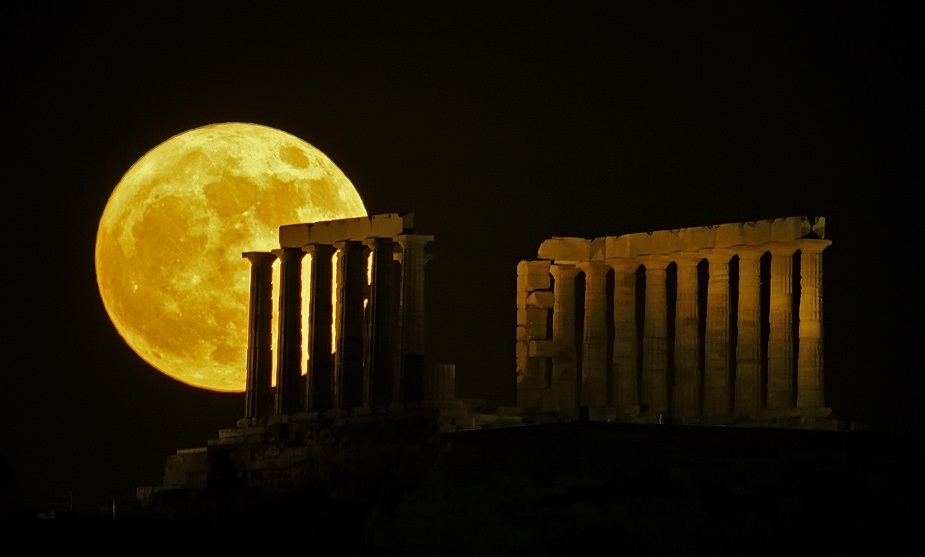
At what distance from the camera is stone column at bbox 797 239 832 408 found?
97438 millimetres

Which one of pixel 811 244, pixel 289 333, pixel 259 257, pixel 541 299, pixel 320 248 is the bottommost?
pixel 289 333

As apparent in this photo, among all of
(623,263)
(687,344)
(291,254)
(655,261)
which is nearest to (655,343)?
(687,344)

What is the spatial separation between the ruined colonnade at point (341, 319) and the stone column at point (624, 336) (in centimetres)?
820

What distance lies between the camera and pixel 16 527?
252 ft

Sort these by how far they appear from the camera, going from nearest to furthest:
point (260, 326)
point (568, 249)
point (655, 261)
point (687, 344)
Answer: point (687, 344)
point (655, 261)
point (260, 326)
point (568, 249)

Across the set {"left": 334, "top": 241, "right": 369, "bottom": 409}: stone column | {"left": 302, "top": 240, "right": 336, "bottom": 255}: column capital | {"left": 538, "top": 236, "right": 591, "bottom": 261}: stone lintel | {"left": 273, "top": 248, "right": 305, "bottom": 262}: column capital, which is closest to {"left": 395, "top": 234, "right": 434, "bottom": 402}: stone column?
{"left": 334, "top": 241, "right": 369, "bottom": 409}: stone column

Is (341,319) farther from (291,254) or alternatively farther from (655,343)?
(655,343)

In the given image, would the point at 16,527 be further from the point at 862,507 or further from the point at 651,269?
the point at 651,269

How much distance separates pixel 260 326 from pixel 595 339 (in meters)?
12.2

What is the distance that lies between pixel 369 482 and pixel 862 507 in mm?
18015

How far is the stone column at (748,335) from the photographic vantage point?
99688mm

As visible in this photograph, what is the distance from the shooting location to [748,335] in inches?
3947

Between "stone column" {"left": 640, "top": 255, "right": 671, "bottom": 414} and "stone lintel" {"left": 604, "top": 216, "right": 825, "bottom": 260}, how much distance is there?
0.79 meters

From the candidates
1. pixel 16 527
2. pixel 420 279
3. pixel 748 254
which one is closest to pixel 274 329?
pixel 420 279
